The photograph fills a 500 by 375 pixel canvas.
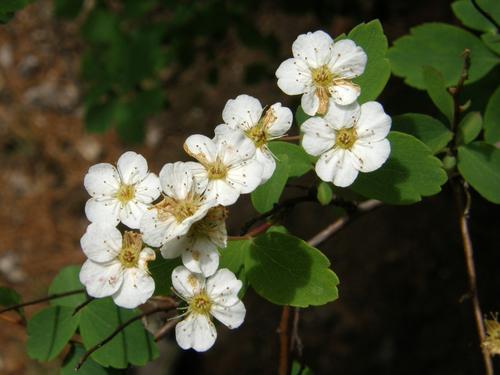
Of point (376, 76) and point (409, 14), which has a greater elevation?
point (376, 76)

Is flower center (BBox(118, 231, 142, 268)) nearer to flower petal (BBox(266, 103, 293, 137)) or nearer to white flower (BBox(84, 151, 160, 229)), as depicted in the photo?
white flower (BBox(84, 151, 160, 229))

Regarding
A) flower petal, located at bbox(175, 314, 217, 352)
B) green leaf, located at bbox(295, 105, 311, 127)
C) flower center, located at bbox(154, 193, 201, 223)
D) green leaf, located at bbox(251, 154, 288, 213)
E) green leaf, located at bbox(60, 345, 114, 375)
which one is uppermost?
flower center, located at bbox(154, 193, 201, 223)

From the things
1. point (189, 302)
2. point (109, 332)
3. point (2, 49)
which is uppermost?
point (189, 302)

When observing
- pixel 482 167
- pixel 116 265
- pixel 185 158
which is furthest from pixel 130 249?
pixel 185 158

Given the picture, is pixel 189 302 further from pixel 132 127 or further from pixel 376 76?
pixel 132 127

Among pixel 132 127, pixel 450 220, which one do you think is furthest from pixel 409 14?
pixel 132 127

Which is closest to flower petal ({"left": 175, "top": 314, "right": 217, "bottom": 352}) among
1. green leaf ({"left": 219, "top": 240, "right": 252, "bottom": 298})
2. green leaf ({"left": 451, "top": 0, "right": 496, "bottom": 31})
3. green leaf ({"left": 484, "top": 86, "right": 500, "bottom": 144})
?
green leaf ({"left": 219, "top": 240, "right": 252, "bottom": 298})
